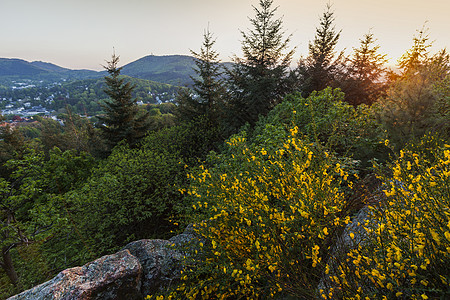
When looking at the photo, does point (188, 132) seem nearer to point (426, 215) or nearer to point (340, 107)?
point (340, 107)

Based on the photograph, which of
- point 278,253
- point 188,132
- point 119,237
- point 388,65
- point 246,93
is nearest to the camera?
point 278,253

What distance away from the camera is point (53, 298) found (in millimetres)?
4320

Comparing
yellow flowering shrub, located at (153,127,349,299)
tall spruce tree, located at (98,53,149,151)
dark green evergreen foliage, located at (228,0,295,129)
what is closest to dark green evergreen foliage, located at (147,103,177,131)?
tall spruce tree, located at (98,53,149,151)

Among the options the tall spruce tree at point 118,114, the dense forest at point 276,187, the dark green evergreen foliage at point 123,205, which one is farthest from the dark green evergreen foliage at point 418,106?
the tall spruce tree at point 118,114

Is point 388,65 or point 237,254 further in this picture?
point 388,65

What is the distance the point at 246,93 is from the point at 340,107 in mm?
6943

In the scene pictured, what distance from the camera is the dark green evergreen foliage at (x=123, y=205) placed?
8469 mm

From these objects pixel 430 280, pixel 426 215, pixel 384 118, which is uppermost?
pixel 384 118

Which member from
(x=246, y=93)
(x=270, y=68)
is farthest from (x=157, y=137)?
(x=270, y=68)

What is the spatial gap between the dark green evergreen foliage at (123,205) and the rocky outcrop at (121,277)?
1.79m

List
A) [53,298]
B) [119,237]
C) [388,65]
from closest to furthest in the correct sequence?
[53,298]
[119,237]
[388,65]

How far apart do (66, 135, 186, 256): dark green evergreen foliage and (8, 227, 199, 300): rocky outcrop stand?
179 centimetres

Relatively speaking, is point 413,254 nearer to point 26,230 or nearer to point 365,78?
point 26,230

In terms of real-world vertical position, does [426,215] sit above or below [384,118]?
below
